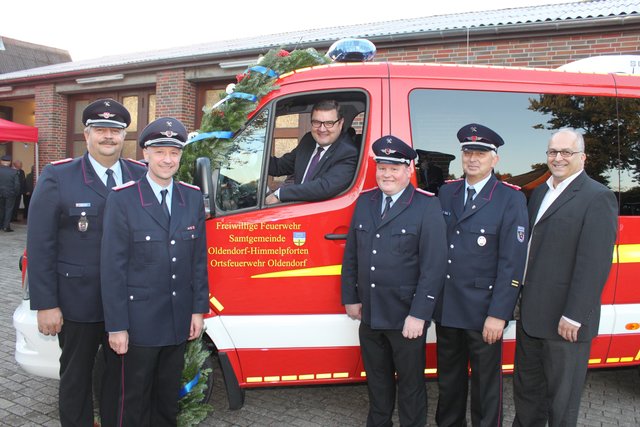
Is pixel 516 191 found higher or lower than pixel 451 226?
higher

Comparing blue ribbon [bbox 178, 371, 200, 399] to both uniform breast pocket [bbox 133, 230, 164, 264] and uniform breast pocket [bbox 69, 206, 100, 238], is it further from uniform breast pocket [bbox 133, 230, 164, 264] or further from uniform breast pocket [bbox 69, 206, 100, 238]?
uniform breast pocket [bbox 69, 206, 100, 238]

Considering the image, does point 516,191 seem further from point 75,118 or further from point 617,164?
point 75,118

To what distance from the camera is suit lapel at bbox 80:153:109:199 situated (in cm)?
276

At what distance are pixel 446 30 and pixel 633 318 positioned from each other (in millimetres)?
6798

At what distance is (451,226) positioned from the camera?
2988mm

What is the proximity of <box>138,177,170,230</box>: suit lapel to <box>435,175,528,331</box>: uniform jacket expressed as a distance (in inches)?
63.4

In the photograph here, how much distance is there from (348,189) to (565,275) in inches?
51.9

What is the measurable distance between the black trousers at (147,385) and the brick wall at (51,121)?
1409 cm

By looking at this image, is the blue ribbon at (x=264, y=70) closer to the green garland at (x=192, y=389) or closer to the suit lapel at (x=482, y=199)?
the suit lapel at (x=482, y=199)

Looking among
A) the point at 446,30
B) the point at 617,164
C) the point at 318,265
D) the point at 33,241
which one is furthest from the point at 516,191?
the point at 446,30

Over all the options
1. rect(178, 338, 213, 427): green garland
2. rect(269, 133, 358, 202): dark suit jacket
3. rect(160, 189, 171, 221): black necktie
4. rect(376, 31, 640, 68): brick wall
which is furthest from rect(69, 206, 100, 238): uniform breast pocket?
rect(376, 31, 640, 68): brick wall

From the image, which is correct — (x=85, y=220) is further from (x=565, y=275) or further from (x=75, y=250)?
(x=565, y=275)

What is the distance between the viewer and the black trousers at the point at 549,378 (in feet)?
9.13

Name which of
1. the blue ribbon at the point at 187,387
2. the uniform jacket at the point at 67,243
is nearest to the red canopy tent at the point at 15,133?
the uniform jacket at the point at 67,243
